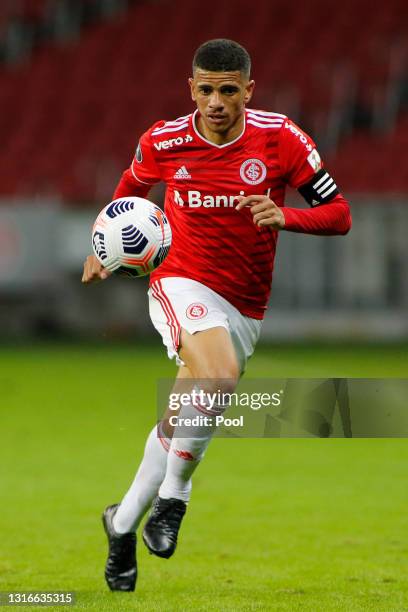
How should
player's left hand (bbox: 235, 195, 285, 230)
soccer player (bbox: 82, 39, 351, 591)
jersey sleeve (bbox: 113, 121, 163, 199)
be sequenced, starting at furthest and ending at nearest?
jersey sleeve (bbox: 113, 121, 163, 199) < soccer player (bbox: 82, 39, 351, 591) < player's left hand (bbox: 235, 195, 285, 230)

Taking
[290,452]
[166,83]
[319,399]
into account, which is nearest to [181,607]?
[319,399]

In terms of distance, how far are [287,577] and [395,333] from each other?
12.8 m

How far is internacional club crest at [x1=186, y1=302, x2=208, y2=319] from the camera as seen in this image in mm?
5045

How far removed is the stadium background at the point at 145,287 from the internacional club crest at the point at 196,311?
4.03 ft

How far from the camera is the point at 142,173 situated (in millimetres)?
5410

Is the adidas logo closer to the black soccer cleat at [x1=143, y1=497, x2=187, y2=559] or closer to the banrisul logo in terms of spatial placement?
the banrisul logo

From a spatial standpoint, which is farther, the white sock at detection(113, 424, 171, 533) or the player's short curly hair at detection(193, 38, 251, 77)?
the white sock at detection(113, 424, 171, 533)

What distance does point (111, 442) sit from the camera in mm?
9656

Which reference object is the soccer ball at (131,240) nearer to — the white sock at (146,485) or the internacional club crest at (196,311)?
the internacional club crest at (196,311)

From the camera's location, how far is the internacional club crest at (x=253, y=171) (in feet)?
17.0

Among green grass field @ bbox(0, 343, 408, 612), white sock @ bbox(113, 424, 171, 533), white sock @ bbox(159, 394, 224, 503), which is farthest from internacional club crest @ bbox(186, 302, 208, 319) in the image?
green grass field @ bbox(0, 343, 408, 612)

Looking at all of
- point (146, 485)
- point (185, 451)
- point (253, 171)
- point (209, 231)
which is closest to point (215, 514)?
point (146, 485)

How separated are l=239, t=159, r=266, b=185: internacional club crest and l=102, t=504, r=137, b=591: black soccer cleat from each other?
1.63m

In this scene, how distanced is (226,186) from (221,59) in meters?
0.55
